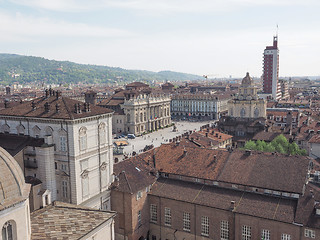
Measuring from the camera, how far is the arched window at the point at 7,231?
26891mm

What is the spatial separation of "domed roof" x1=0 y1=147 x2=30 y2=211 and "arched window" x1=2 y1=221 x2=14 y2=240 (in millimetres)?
1866

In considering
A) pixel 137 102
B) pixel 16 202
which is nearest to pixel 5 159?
pixel 16 202

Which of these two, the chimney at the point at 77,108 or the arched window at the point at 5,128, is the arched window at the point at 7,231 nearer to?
the chimney at the point at 77,108

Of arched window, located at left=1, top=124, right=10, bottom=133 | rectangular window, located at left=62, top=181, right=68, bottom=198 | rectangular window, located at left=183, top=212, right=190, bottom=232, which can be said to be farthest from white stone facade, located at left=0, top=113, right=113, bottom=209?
rectangular window, located at left=183, top=212, right=190, bottom=232

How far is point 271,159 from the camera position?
49219 millimetres

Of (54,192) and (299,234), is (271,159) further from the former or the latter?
(54,192)

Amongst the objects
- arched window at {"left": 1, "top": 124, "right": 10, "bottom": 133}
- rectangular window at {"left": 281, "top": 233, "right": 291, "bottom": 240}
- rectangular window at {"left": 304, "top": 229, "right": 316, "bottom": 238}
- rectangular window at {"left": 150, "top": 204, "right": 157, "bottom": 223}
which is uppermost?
arched window at {"left": 1, "top": 124, "right": 10, "bottom": 133}

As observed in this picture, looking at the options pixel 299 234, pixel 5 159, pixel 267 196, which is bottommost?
pixel 299 234

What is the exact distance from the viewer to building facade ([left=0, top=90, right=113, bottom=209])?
1780 inches

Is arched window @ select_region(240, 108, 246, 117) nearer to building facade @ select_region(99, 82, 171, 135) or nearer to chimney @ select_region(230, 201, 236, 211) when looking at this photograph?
building facade @ select_region(99, 82, 171, 135)

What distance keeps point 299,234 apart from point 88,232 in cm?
2473

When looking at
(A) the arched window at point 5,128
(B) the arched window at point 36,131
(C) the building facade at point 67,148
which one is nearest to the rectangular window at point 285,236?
(C) the building facade at point 67,148

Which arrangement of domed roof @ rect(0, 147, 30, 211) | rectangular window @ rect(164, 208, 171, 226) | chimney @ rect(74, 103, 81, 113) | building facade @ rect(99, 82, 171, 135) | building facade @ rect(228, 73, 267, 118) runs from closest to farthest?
1. domed roof @ rect(0, 147, 30, 211)
2. chimney @ rect(74, 103, 81, 113)
3. rectangular window @ rect(164, 208, 171, 226)
4. building facade @ rect(228, 73, 267, 118)
5. building facade @ rect(99, 82, 171, 135)

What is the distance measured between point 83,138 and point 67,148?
2589 mm
